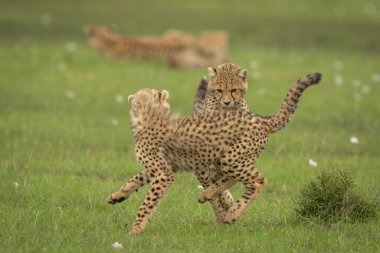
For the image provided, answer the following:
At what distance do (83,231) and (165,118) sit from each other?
1.23 m

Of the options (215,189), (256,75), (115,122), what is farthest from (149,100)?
(256,75)

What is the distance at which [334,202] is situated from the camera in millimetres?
8008

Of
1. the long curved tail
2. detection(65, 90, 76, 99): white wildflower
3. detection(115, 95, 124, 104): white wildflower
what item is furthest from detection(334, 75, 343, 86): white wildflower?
the long curved tail

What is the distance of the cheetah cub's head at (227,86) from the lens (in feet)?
30.7

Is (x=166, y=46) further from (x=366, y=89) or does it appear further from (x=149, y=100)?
(x=149, y=100)

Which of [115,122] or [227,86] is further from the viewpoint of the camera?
[115,122]

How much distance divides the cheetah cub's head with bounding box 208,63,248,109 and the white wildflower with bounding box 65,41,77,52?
924 centimetres

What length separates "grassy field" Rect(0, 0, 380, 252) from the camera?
7.45 m

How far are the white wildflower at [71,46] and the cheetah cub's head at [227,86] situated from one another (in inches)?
364

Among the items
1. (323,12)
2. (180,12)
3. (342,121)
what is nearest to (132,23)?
(180,12)

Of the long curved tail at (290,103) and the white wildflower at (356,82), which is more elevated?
the long curved tail at (290,103)

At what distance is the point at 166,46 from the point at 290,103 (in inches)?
407

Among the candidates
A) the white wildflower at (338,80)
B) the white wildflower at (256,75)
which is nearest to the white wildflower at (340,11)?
the white wildflower at (338,80)

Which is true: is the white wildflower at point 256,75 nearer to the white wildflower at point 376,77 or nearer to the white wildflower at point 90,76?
the white wildflower at point 376,77
